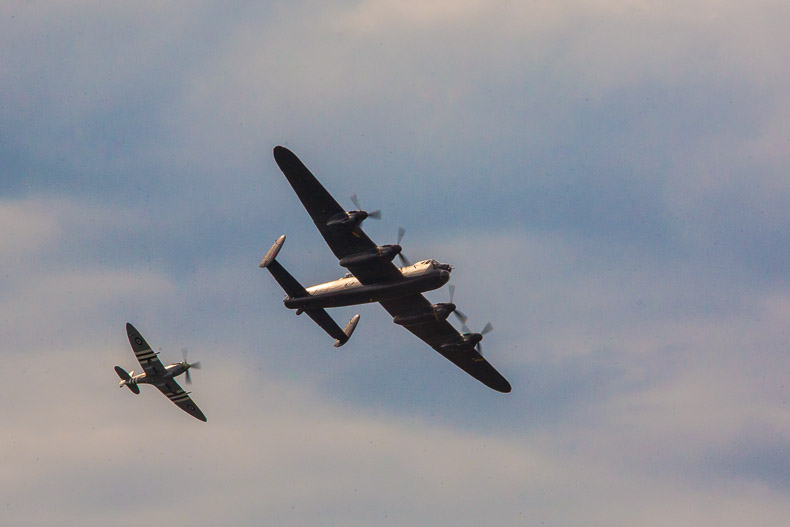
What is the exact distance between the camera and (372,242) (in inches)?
2430

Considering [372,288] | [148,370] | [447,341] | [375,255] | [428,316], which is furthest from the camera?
[148,370]

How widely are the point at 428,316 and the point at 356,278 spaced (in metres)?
7.09

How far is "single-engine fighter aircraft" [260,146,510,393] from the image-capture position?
198 ft

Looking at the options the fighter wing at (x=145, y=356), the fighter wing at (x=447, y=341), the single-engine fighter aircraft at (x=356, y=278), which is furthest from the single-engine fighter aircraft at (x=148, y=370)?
the fighter wing at (x=447, y=341)

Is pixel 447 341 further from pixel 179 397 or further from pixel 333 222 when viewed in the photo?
pixel 179 397

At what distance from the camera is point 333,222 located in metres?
60.8

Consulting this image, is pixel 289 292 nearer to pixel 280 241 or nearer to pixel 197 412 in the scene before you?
pixel 280 241

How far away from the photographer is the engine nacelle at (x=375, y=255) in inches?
2408

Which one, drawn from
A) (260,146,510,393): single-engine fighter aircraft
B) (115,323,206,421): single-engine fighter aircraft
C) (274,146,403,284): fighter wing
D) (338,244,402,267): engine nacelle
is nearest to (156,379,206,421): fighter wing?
(115,323,206,421): single-engine fighter aircraft

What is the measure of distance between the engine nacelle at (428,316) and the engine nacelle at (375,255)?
23.6ft

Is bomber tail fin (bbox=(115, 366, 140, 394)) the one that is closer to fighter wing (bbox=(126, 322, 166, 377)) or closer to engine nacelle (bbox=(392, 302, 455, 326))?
fighter wing (bbox=(126, 322, 166, 377))

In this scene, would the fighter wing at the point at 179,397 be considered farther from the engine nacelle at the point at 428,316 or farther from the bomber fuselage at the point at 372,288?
the engine nacelle at the point at 428,316

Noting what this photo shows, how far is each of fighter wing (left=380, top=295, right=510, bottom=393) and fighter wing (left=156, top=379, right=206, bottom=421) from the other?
22.2 m

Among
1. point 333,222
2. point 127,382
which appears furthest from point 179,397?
point 333,222
